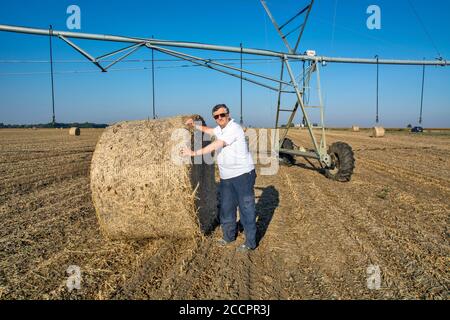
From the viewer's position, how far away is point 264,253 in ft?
15.6

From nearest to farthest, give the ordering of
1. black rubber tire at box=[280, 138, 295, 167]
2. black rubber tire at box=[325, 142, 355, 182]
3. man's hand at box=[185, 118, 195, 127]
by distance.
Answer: man's hand at box=[185, 118, 195, 127] < black rubber tire at box=[325, 142, 355, 182] < black rubber tire at box=[280, 138, 295, 167]

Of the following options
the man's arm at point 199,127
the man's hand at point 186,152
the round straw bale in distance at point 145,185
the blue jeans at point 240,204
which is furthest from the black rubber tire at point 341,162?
the man's hand at point 186,152

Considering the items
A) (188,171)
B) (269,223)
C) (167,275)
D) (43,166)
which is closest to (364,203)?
(269,223)

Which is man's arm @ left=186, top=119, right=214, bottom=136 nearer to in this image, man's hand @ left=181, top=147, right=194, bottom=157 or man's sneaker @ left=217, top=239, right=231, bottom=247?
man's hand @ left=181, top=147, right=194, bottom=157

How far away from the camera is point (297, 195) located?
8125mm

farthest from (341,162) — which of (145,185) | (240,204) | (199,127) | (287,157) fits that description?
(145,185)

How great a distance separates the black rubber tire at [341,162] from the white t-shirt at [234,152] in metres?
5.39

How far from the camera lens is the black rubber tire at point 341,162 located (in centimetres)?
945

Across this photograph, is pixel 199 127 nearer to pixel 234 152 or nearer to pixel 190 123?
pixel 190 123

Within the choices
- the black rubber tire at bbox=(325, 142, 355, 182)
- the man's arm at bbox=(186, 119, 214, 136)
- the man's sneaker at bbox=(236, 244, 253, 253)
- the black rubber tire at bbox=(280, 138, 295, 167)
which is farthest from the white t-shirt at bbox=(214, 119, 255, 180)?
the black rubber tire at bbox=(280, 138, 295, 167)

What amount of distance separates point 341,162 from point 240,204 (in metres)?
5.51

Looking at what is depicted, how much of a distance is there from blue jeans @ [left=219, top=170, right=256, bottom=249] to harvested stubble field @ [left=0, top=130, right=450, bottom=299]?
26 cm

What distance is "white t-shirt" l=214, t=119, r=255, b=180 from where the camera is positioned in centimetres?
481
